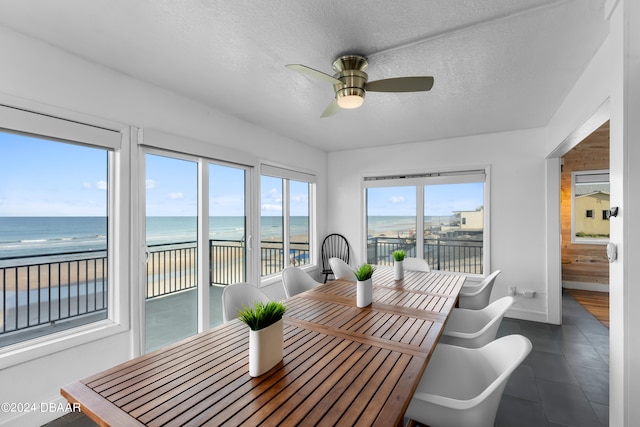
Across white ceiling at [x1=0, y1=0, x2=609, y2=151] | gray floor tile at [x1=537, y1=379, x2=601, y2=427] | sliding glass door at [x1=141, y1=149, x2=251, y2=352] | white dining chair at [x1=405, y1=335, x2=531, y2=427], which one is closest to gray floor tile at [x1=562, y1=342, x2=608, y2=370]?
gray floor tile at [x1=537, y1=379, x2=601, y2=427]

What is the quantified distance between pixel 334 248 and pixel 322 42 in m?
3.87

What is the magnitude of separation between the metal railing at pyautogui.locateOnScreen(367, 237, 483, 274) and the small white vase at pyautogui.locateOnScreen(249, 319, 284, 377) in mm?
3995

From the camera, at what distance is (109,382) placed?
3.80ft

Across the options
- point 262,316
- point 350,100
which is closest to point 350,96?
point 350,100

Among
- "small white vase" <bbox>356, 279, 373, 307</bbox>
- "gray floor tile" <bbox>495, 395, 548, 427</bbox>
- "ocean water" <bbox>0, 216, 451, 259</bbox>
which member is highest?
"ocean water" <bbox>0, 216, 451, 259</bbox>

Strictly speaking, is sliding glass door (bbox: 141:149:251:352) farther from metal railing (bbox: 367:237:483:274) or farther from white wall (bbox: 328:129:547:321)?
white wall (bbox: 328:129:547:321)

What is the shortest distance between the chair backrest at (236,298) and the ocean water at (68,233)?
1071mm

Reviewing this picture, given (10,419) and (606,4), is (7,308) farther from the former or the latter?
(606,4)

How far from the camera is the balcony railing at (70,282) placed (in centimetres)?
206

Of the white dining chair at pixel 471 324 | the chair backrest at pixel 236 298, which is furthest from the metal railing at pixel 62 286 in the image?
the white dining chair at pixel 471 324

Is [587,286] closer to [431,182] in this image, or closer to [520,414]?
[431,182]

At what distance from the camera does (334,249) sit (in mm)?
5371

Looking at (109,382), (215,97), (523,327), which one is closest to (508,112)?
(523,327)

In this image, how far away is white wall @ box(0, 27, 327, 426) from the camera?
6.17ft
